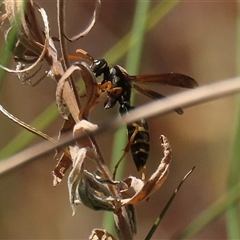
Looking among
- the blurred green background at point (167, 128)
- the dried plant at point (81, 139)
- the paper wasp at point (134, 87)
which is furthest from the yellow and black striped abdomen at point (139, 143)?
the blurred green background at point (167, 128)

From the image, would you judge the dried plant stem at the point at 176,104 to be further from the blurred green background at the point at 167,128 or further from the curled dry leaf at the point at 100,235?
the blurred green background at the point at 167,128

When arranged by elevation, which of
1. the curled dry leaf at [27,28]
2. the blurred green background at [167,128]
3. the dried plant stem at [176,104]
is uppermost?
the curled dry leaf at [27,28]

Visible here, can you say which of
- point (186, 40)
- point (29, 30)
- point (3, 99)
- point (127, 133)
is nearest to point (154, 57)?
point (186, 40)

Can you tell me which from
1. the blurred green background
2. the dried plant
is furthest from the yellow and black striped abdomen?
the blurred green background

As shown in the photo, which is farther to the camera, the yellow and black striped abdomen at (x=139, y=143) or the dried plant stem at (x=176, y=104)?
the yellow and black striped abdomen at (x=139, y=143)

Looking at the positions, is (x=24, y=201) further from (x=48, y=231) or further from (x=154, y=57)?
(x=154, y=57)

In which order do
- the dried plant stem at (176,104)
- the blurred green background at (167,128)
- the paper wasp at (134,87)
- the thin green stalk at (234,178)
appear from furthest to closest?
1. the blurred green background at (167,128)
2. the paper wasp at (134,87)
3. the thin green stalk at (234,178)
4. the dried plant stem at (176,104)

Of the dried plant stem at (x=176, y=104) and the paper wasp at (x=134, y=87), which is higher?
the dried plant stem at (x=176, y=104)

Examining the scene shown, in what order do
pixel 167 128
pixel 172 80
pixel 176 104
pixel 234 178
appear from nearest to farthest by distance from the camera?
pixel 176 104
pixel 234 178
pixel 172 80
pixel 167 128

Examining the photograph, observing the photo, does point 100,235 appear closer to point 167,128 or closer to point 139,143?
point 139,143

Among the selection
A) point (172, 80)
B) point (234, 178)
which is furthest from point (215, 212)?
point (172, 80)
